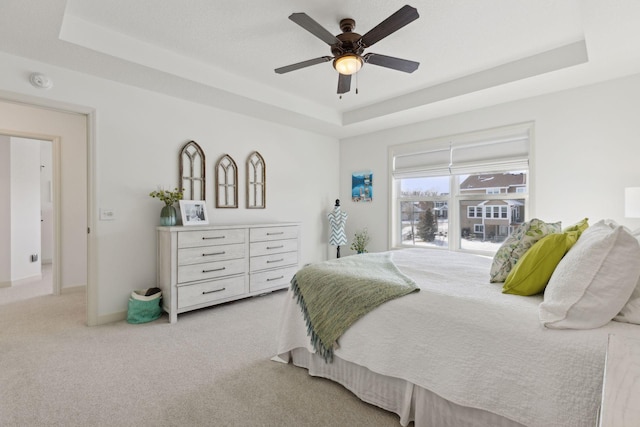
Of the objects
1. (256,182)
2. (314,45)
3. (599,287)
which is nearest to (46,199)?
(256,182)

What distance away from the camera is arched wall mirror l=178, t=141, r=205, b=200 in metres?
3.52

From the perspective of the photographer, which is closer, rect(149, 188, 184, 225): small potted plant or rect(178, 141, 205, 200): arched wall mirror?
rect(149, 188, 184, 225): small potted plant

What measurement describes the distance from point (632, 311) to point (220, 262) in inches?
125

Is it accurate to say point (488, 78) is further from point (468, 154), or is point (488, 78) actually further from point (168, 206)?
point (168, 206)

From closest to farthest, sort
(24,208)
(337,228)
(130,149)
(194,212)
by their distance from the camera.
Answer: (130,149) → (194,212) → (24,208) → (337,228)

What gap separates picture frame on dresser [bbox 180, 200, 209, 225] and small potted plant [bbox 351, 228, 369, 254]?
2.36 m

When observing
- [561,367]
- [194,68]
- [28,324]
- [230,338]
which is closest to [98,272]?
[28,324]

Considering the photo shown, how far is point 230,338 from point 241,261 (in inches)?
41.8

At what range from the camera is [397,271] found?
2.15 m

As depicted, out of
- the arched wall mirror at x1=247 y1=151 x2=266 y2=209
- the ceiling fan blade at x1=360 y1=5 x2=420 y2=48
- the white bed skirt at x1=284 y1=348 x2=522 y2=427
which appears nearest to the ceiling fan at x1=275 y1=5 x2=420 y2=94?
the ceiling fan blade at x1=360 y1=5 x2=420 y2=48

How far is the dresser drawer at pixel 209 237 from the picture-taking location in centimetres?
309

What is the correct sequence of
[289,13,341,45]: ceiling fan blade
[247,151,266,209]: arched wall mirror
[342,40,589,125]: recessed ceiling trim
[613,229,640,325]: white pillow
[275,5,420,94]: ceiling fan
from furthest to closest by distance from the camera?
[247,151,266,209]: arched wall mirror
[342,40,589,125]: recessed ceiling trim
[275,5,420,94]: ceiling fan
[289,13,341,45]: ceiling fan blade
[613,229,640,325]: white pillow

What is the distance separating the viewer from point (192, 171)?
3.60m

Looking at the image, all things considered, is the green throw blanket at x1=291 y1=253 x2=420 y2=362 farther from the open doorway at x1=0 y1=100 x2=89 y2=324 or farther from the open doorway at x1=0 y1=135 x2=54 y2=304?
the open doorway at x1=0 y1=135 x2=54 y2=304
